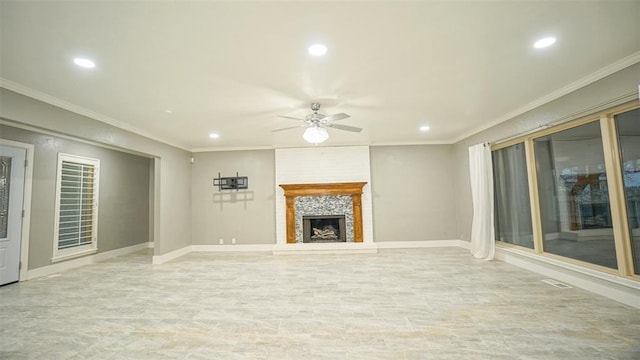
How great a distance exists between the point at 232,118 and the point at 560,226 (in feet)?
17.4

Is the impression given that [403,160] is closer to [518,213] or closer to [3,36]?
[518,213]

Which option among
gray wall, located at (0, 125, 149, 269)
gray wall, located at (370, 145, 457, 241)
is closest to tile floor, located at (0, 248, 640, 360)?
gray wall, located at (0, 125, 149, 269)

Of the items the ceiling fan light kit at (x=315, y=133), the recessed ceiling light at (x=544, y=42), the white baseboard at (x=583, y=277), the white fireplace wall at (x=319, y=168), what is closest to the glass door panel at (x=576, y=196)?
the white baseboard at (x=583, y=277)

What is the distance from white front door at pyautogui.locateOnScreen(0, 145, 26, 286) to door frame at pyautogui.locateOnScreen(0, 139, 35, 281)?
4 centimetres

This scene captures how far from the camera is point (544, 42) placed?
Answer: 92.7 inches

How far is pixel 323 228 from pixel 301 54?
15.9ft

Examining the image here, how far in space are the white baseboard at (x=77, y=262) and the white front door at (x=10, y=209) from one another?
32 centimetres

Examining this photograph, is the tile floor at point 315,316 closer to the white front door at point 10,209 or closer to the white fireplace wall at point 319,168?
the white front door at point 10,209

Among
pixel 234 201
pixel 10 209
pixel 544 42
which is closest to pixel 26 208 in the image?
pixel 10 209

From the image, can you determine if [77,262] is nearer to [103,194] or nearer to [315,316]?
[103,194]

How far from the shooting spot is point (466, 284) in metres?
3.73

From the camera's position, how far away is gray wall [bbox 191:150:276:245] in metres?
6.63

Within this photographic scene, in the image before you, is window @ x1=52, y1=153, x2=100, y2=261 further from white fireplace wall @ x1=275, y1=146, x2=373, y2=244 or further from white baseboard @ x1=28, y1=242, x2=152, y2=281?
white fireplace wall @ x1=275, y1=146, x2=373, y2=244

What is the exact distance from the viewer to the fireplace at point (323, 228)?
6.55 metres
